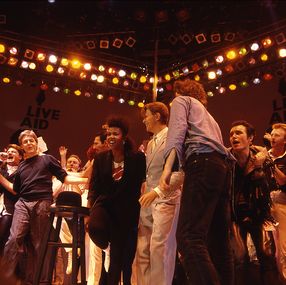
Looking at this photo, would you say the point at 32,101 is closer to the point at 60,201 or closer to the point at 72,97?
the point at 72,97

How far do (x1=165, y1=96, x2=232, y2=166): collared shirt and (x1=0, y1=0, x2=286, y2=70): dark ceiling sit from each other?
4.79 metres

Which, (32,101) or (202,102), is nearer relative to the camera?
(202,102)

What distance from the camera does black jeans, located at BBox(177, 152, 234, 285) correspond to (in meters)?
2.36

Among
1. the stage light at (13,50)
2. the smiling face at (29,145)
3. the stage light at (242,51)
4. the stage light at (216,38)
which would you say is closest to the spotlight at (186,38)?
the stage light at (216,38)

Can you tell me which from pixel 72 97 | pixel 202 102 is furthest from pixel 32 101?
pixel 202 102

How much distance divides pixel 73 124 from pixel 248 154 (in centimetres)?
559

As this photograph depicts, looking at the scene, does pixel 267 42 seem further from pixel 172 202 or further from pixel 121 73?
pixel 172 202

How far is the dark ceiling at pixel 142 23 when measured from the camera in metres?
7.77

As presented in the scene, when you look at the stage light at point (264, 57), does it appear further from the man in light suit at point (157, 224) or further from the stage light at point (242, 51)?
the man in light suit at point (157, 224)

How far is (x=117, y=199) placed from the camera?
3527mm

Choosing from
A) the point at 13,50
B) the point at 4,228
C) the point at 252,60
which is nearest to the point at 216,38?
the point at 252,60

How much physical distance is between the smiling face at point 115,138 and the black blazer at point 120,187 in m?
0.08

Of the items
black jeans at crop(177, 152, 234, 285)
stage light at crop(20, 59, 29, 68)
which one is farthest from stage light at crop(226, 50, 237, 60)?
black jeans at crop(177, 152, 234, 285)

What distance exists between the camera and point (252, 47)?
7234 millimetres
